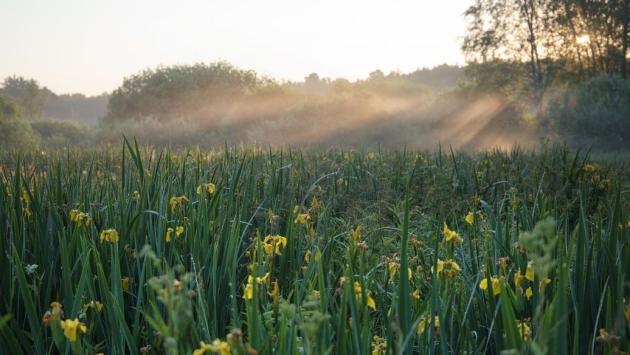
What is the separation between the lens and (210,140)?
70.9ft

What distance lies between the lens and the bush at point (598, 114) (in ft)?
62.8

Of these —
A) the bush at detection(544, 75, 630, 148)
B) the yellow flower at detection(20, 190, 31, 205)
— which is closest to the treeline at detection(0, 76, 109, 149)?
the yellow flower at detection(20, 190, 31, 205)

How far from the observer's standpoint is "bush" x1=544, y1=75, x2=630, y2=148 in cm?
1916

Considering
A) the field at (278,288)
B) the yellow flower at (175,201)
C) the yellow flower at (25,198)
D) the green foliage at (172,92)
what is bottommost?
the field at (278,288)

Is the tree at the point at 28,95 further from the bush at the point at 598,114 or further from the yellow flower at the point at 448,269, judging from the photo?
the yellow flower at the point at 448,269

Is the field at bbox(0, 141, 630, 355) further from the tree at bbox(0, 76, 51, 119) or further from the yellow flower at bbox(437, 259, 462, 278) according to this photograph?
the tree at bbox(0, 76, 51, 119)

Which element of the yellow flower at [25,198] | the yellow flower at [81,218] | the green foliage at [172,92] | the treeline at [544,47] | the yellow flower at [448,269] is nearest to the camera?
the yellow flower at [448,269]

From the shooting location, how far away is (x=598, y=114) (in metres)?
19.3

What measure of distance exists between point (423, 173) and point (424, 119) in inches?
891

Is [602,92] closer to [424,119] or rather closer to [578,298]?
[424,119]

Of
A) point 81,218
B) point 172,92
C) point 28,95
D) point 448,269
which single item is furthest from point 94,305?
point 28,95

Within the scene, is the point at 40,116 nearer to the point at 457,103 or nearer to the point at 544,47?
the point at 457,103

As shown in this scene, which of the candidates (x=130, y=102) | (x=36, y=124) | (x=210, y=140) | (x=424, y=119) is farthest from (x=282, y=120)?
(x=36, y=124)

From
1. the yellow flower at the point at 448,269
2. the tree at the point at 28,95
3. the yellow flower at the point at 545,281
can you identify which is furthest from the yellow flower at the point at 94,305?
the tree at the point at 28,95
